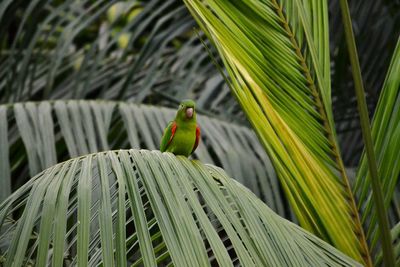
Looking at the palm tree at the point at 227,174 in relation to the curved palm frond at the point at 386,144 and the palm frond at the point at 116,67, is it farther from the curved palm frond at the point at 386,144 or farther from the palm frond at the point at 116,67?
the palm frond at the point at 116,67

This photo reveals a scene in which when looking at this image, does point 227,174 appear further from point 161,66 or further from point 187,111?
point 161,66

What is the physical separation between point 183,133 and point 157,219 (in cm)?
109

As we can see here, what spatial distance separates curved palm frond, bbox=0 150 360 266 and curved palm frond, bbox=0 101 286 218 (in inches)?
40.3

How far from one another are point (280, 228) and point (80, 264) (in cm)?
40

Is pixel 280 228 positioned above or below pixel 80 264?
below

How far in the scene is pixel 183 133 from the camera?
7.34 feet

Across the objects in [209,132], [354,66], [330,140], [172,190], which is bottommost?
[209,132]

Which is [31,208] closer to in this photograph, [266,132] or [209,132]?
[266,132]

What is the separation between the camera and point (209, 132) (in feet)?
9.02

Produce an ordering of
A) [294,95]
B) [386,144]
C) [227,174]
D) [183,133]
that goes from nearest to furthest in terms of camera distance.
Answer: [227,174] < [386,144] < [294,95] < [183,133]

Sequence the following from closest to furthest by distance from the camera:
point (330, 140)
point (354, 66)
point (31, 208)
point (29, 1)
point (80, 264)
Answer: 1. point (80, 264)
2. point (31, 208)
3. point (354, 66)
4. point (330, 140)
5. point (29, 1)

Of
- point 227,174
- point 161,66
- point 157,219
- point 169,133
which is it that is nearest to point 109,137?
point 169,133

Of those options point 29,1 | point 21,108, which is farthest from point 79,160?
point 29,1

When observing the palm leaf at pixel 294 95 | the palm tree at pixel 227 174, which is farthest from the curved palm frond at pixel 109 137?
the palm leaf at pixel 294 95
